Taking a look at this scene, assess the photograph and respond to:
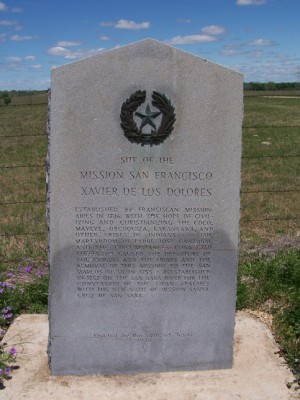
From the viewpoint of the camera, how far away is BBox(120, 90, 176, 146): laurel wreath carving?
356 cm

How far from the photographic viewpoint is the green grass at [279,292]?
438cm

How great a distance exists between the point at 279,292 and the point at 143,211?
2.02m

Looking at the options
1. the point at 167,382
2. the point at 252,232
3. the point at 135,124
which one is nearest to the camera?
the point at 135,124

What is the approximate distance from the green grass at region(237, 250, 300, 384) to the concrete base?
0.14 m

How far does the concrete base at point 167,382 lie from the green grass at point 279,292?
0.46 feet

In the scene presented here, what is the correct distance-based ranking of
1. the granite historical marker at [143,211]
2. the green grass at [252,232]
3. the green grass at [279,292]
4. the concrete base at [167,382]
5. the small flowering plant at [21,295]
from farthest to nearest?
the green grass at [252,232]
the small flowering plant at [21,295]
the green grass at [279,292]
the concrete base at [167,382]
the granite historical marker at [143,211]

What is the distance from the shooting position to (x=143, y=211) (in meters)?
3.76

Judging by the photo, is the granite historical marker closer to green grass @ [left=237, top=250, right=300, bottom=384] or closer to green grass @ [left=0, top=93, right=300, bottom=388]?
green grass @ [left=237, top=250, right=300, bottom=384]

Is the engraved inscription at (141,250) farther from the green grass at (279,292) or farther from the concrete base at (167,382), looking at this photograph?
the green grass at (279,292)

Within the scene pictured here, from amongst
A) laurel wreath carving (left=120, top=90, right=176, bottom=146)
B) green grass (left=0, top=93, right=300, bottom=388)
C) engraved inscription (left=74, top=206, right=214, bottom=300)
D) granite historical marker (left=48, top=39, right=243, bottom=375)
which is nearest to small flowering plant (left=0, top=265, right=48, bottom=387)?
green grass (left=0, top=93, right=300, bottom=388)

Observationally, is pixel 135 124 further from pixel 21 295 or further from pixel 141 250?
pixel 21 295

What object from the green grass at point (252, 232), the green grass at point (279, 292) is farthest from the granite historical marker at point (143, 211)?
the green grass at point (252, 232)

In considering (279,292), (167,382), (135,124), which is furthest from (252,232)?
(135,124)

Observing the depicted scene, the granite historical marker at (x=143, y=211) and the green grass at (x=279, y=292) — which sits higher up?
the granite historical marker at (x=143, y=211)
